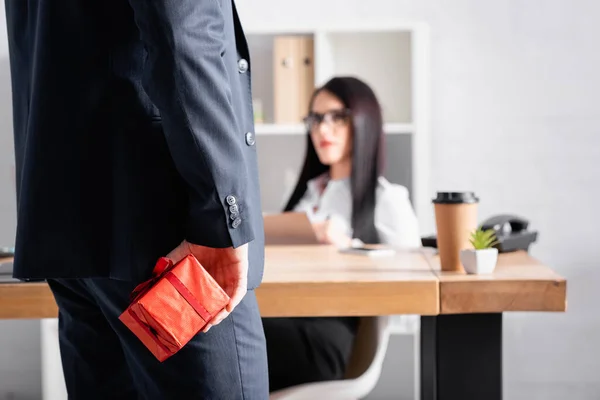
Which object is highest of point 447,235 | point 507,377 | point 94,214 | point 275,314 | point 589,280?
point 94,214

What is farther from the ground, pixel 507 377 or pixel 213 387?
pixel 213 387

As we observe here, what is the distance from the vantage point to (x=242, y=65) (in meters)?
1.22

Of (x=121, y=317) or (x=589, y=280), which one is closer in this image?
(x=121, y=317)

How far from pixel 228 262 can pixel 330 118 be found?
219 centimetres

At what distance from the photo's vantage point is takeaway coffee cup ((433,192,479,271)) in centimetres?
177

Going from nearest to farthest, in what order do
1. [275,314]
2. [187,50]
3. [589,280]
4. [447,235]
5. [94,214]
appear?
[187,50]
[94,214]
[275,314]
[447,235]
[589,280]

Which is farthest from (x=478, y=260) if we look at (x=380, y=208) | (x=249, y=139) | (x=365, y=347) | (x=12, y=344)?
(x=12, y=344)

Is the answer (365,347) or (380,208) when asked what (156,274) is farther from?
(380,208)

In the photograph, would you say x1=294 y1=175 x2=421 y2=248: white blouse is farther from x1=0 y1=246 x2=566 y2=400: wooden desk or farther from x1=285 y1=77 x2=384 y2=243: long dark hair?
x1=0 y1=246 x2=566 y2=400: wooden desk

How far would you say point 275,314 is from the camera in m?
1.62

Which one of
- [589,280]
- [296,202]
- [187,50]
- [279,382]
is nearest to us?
[187,50]

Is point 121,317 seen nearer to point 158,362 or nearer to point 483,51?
point 158,362

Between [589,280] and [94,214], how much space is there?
3238mm

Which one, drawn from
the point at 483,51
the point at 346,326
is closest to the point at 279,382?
the point at 346,326
